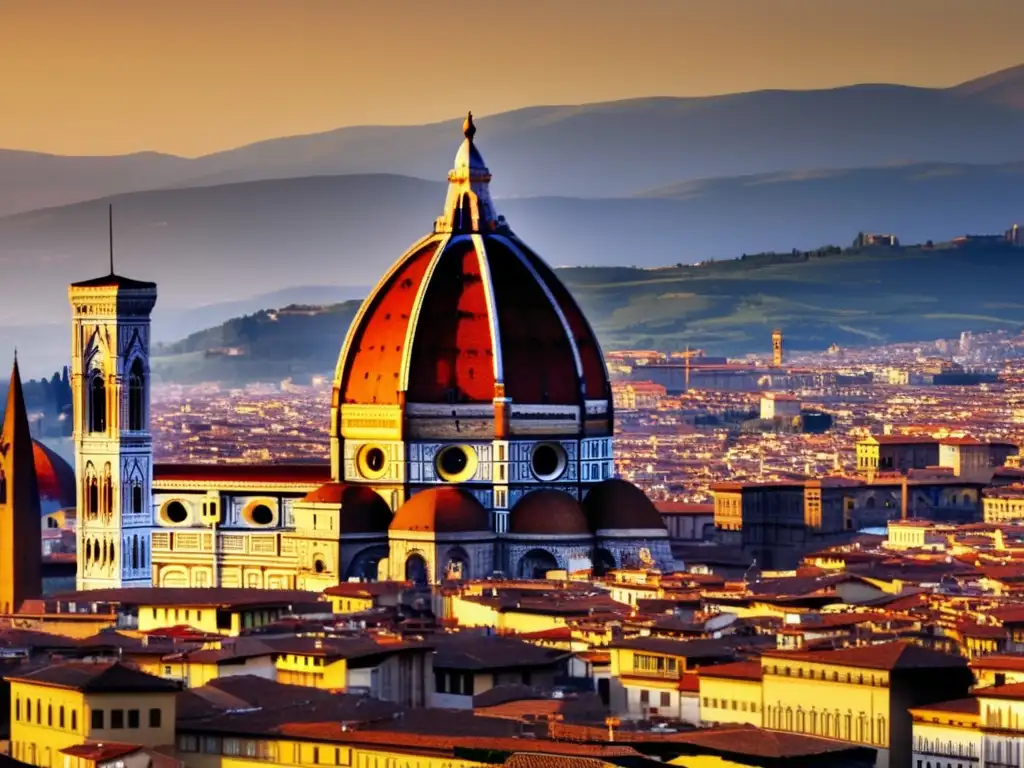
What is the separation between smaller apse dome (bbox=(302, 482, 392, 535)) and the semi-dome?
2.51 metres

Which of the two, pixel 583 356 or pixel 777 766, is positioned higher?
pixel 583 356

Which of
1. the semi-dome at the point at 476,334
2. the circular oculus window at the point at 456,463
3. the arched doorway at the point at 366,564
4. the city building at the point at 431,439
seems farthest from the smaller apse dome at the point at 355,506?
the semi-dome at the point at 476,334

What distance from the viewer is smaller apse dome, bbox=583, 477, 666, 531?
102875mm

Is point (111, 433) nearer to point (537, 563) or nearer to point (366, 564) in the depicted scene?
point (366, 564)

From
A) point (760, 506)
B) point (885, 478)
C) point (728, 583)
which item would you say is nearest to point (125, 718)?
point (728, 583)

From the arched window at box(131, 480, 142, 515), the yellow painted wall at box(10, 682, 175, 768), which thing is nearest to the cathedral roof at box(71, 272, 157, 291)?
the arched window at box(131, 480, 142, 515)

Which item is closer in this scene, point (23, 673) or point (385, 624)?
point (23, 673)

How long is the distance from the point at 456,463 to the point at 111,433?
8.41m

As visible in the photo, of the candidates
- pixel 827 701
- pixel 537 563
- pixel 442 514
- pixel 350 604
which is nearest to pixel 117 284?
pixel 442 514

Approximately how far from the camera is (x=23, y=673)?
62.1 metres

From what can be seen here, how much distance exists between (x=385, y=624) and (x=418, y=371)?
2532 centimetres

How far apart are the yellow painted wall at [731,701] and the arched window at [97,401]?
138 ft

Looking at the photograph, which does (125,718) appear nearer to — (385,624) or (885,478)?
(385,624)

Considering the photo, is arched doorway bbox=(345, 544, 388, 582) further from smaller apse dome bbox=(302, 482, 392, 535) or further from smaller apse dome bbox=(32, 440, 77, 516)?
smaller apse dome bbox=(32, 440, 77, 516)
